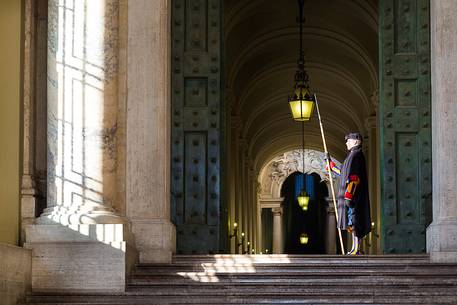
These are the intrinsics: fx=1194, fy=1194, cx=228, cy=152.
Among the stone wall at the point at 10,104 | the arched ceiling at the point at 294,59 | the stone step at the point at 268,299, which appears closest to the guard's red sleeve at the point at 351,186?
the stone step at the point at 268,299

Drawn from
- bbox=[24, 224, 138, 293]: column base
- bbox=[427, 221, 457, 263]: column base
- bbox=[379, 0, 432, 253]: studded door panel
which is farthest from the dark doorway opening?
bbox=[24, 224, 138, 293]: column base

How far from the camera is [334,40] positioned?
29.4 m

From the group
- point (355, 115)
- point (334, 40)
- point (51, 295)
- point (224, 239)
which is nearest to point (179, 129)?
point (224, 239)

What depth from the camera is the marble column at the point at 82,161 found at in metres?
13.7

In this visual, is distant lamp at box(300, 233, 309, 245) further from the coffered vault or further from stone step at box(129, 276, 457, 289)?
stone step at box(129, 276, 457, 289)

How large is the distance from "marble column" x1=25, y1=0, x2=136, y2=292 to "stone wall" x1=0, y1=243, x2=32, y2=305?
9.1 inches

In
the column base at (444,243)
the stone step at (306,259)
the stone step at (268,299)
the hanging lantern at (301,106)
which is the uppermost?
the hanging lantern at (301,106)

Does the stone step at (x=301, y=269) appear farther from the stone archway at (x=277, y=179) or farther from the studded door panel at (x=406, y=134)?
the stone archway at (x=277, y=179)

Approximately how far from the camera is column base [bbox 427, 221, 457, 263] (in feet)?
49.5

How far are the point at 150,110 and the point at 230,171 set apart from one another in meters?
12.7

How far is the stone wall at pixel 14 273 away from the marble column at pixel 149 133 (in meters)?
2.07

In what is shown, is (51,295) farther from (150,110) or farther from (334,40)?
(334,40)

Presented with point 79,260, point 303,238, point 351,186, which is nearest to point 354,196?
point 351,186

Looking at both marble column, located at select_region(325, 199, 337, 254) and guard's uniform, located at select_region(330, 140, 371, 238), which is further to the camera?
marble column, located at select_region(325, 199, 337, 254)
